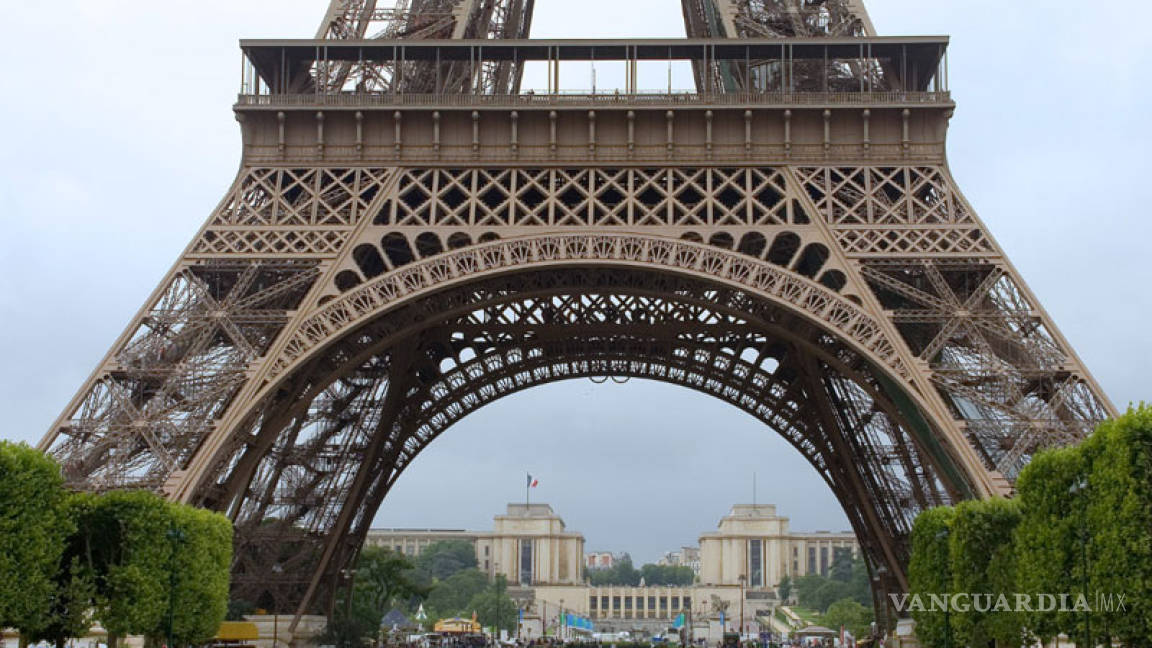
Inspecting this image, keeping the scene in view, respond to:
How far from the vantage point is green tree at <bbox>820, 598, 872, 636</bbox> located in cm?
9306

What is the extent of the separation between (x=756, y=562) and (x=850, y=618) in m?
75.3

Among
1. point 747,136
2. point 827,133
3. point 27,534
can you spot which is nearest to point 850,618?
point 827,133

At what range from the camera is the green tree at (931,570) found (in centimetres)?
4116

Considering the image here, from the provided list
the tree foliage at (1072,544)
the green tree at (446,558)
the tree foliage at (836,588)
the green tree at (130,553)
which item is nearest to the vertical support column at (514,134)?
the green tree at (130,553)

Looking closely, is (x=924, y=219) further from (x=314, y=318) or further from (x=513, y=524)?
(x=513, y=524)

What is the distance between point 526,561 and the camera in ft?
576

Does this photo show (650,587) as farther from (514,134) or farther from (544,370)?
(514,134)

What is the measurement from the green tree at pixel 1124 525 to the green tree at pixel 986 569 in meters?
5.51

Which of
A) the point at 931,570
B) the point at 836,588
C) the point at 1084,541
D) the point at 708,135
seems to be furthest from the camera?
the point at 836,588

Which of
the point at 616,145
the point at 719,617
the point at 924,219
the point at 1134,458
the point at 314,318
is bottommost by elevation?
the point at 719,617

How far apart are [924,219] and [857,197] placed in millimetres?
2068

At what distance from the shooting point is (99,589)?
37219 mm

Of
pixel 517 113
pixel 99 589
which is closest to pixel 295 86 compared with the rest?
pixel 517 113

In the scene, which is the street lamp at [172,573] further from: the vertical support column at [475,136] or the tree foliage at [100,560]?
the vertical support column at [475,136]
